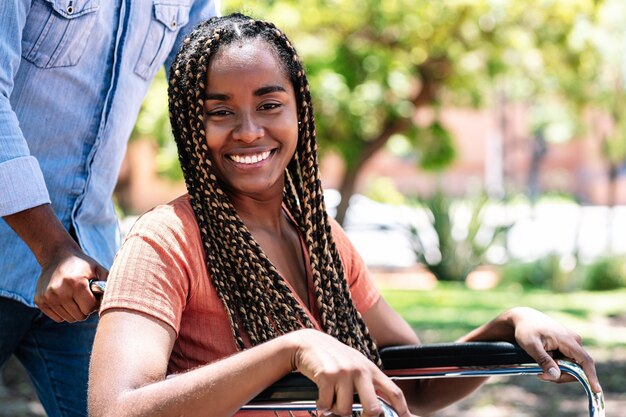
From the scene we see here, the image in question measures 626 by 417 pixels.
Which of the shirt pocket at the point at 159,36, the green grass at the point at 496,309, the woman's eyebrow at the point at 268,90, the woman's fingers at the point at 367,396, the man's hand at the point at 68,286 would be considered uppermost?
the shirt pocket at the point at 159,36

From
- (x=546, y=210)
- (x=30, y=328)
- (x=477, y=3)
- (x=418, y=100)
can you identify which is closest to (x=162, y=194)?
(x=546, y=210)

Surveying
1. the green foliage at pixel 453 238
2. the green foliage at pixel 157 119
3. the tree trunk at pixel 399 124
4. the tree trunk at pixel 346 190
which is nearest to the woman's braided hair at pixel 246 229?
the green foliage at pixel 157 119

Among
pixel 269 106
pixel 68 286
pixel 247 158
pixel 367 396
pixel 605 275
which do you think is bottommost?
pixel 605 275

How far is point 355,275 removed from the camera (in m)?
2.40

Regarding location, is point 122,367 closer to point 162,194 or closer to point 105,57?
point 105,57

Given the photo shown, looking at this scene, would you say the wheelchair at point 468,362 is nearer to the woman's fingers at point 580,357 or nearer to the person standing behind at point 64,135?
the woman's fingers at point 580,357

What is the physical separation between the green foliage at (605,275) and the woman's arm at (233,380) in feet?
35.1

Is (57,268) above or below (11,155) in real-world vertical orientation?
below

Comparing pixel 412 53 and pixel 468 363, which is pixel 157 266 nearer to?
pixel 468 363

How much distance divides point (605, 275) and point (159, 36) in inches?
409

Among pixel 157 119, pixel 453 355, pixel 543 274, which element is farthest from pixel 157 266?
pixel 543 274

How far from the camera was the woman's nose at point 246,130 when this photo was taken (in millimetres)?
2054

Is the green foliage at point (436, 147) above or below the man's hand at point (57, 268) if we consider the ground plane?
below

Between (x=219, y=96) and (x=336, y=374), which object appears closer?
A: (x=336, y=374)
